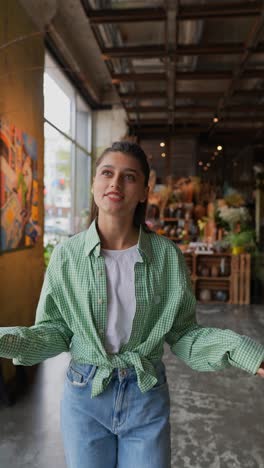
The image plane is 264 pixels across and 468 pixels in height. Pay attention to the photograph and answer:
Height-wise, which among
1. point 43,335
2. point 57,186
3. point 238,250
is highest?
point 57,186

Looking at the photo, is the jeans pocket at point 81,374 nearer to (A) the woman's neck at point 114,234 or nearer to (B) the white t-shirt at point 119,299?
(B) the white t-shirt at point 119,299

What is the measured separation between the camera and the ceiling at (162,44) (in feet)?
Result: 12.0

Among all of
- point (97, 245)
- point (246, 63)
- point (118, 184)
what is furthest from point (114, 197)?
point (246, 63)

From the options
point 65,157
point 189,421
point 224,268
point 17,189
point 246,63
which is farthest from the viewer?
point 65,157

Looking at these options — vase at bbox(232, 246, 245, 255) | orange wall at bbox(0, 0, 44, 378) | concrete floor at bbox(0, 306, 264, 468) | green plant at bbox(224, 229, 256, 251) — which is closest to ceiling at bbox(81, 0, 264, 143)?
orange wall at bbox(0, 0, 44, 378)

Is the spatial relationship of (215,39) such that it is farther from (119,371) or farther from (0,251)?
(119,371)

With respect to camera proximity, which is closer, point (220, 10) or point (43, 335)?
point (43, 335)

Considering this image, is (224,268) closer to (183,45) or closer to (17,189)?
(183,45)

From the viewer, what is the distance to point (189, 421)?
2.66 metres

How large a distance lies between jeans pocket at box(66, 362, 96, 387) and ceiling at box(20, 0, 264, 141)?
243cm

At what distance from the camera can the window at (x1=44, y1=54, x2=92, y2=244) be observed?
5.81m

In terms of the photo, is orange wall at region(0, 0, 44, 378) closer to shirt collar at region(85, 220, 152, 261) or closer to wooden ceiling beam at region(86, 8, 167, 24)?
wooden ceiling beam at region(86, 8, 167, 24)

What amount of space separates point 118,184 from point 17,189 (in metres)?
2.37

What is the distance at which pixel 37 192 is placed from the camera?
3857 mm
